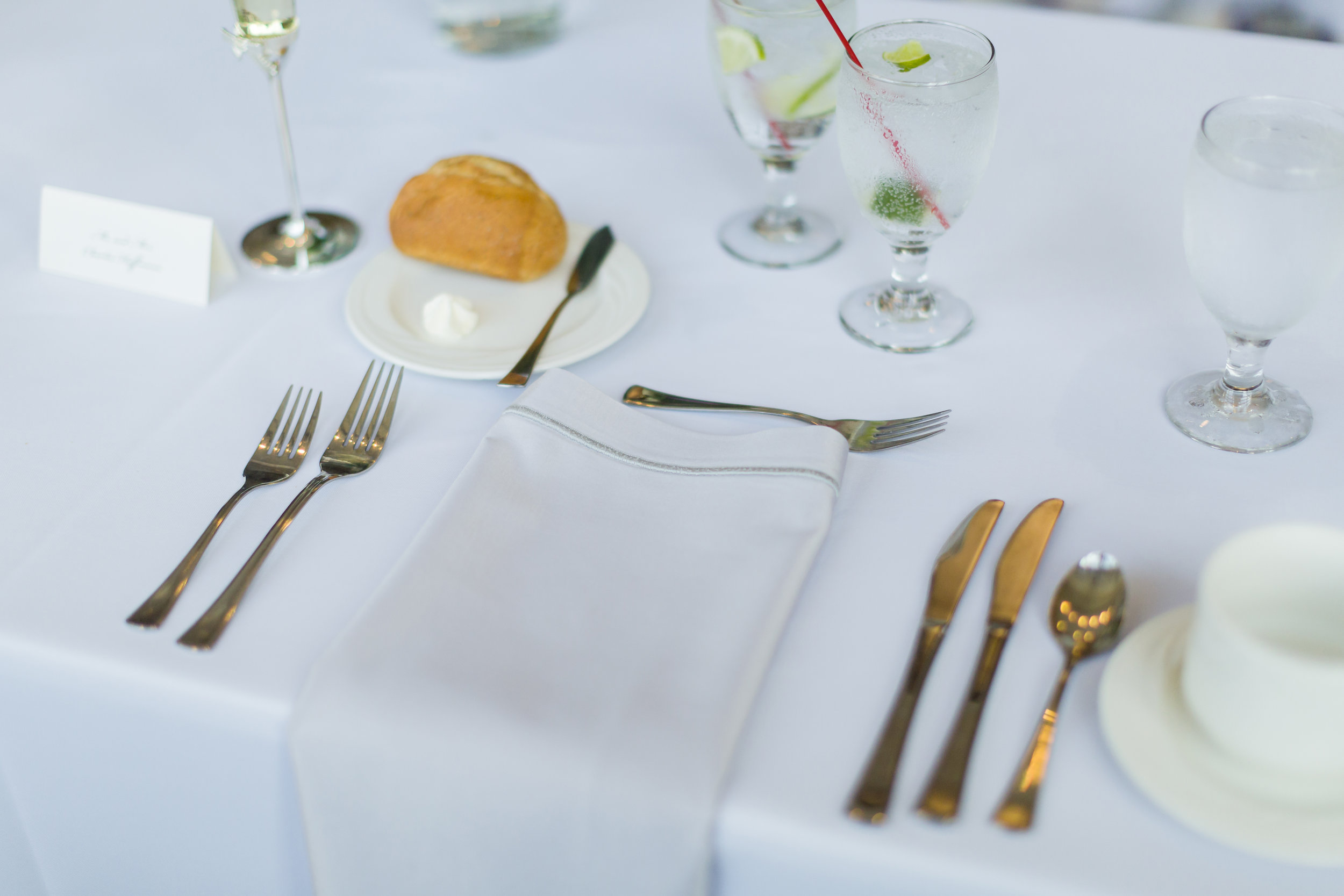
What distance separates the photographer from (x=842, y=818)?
21.5 inches

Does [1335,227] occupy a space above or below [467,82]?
above

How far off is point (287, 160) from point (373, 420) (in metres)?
0.34

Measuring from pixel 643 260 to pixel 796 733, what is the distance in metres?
0.56

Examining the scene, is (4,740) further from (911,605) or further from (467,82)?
(467,82)

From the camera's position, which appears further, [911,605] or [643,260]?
[643,260]

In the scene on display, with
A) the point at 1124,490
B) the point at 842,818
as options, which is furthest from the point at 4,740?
the point at 1124,490

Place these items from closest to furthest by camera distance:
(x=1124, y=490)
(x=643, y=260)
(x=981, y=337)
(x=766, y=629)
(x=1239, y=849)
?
(x=1239, y=849)
(x=766, y=629)
(x=1124, y=490)
(x=981, y=337)
(x=643, y=260)

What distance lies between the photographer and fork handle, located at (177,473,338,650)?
65cm

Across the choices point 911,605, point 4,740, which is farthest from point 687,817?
point 4,740

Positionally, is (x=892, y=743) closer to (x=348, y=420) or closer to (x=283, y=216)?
(x=348, y=420)

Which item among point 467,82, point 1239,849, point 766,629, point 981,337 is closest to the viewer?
point 1239,849

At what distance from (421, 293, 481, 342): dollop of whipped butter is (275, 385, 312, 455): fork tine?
12 cm

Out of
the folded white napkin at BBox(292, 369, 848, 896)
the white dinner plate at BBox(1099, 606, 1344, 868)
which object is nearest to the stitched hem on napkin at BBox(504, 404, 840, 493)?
the folded white napkin at BBox(292, 369, 848, 896)

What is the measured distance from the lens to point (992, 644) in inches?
24.7
